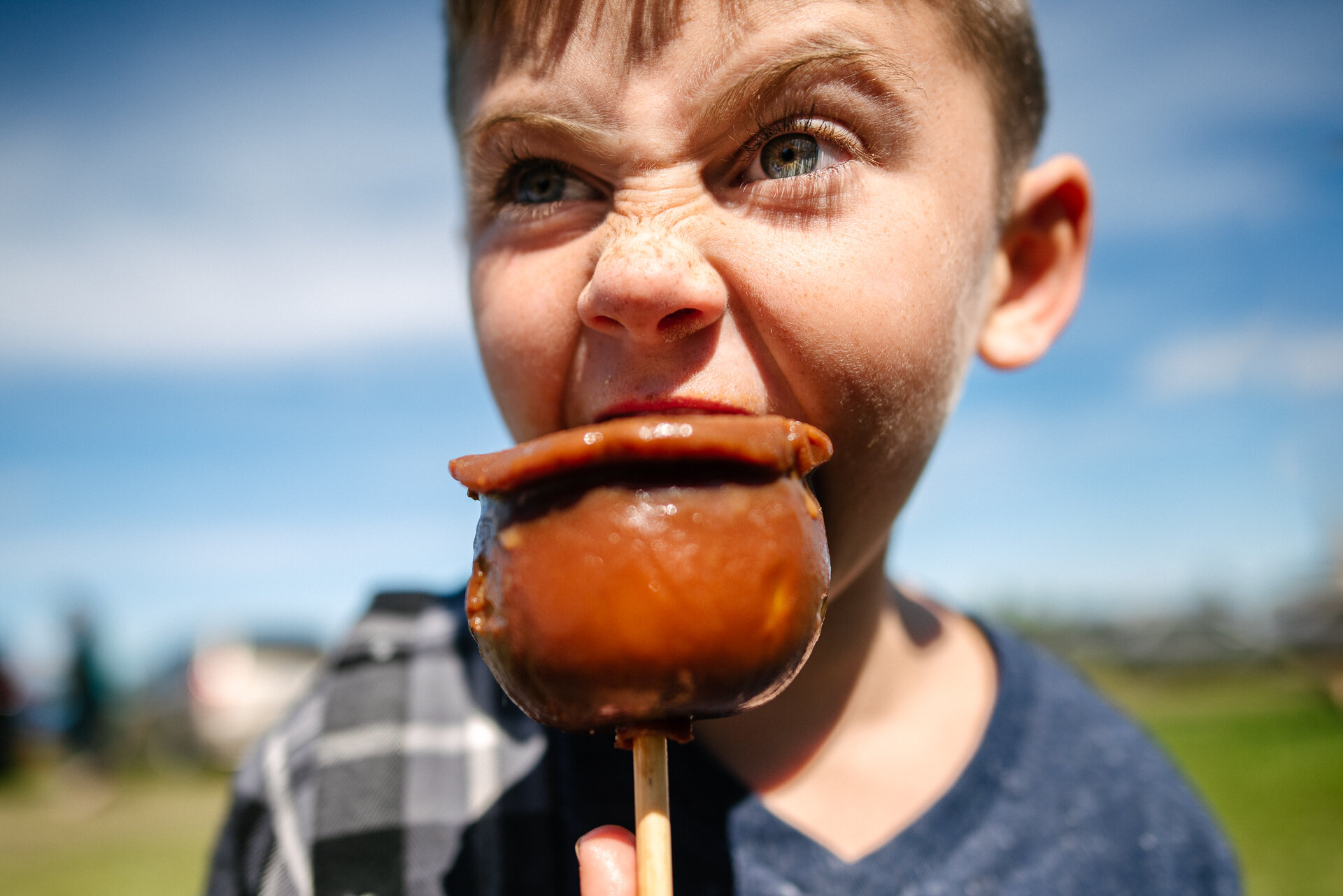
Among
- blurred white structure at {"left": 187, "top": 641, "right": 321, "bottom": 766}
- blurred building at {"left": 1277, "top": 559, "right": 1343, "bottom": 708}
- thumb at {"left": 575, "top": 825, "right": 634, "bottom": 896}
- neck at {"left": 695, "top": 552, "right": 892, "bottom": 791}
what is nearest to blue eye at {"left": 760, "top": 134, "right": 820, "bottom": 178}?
neck at {"left": 695, "top": 552, "right": 892, "bottom": 791}

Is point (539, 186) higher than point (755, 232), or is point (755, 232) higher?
point (539, 186)

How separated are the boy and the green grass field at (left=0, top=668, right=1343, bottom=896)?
364cm

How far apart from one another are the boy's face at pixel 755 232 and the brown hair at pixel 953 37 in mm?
30

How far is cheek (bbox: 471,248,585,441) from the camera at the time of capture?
164cm

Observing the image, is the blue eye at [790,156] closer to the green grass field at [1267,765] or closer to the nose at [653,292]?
the nose at [653,292]

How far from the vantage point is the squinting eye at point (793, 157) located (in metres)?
1.61

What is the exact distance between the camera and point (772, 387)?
5.09 ft

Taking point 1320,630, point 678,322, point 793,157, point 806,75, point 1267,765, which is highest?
point 806,75

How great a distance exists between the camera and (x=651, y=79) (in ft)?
4.99

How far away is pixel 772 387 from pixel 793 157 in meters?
0.42

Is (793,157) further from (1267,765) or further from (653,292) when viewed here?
(1267,765)

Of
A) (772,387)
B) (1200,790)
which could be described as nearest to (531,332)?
(772,387)

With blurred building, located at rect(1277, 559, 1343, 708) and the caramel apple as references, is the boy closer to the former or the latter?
the caramel apple

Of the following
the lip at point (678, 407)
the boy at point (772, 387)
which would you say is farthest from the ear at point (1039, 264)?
the lip at point (678, 407)
